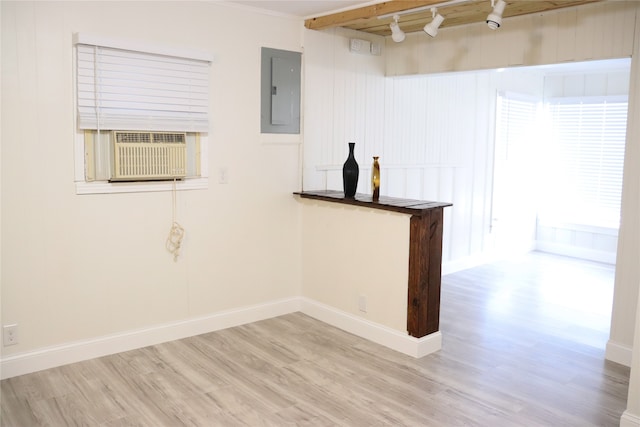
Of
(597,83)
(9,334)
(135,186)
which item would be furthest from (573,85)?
(9,334)

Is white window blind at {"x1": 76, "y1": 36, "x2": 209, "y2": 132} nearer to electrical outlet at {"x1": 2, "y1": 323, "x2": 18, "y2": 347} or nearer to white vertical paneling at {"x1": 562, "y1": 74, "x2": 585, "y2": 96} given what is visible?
electrical outlet at {"x1": 2, "y1": 323, "x2": 18, "y2": 347}

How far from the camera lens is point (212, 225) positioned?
3.97m

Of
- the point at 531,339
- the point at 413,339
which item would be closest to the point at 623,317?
the point at 531,339

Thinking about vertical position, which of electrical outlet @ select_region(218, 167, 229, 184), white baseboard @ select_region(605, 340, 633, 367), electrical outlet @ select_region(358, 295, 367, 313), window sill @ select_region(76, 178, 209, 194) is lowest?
white baseboard @ select_region(605, 340, 633, 367)

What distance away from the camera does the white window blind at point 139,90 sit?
3289 millimetres

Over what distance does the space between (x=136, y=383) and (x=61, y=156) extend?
1.39 metres

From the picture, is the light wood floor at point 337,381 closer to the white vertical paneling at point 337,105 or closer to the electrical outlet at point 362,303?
the electrical outlet at point 362,303

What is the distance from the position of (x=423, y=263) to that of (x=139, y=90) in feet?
6.96

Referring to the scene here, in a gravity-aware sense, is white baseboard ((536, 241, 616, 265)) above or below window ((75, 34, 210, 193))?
below

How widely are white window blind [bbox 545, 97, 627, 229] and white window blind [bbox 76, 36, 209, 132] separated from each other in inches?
197

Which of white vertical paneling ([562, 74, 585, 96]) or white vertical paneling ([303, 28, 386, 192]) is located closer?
white vertical paneling ([303, 28, 386, 192])

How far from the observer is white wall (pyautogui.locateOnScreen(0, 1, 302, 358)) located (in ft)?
10.2

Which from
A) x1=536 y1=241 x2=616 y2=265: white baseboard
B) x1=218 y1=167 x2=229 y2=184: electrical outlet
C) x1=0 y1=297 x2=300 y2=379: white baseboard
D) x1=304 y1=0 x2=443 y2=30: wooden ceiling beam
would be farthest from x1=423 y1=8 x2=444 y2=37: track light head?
x1=536 y1=241 x2=616 y2=265: white baseboard

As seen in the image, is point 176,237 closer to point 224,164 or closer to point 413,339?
point 224,164
